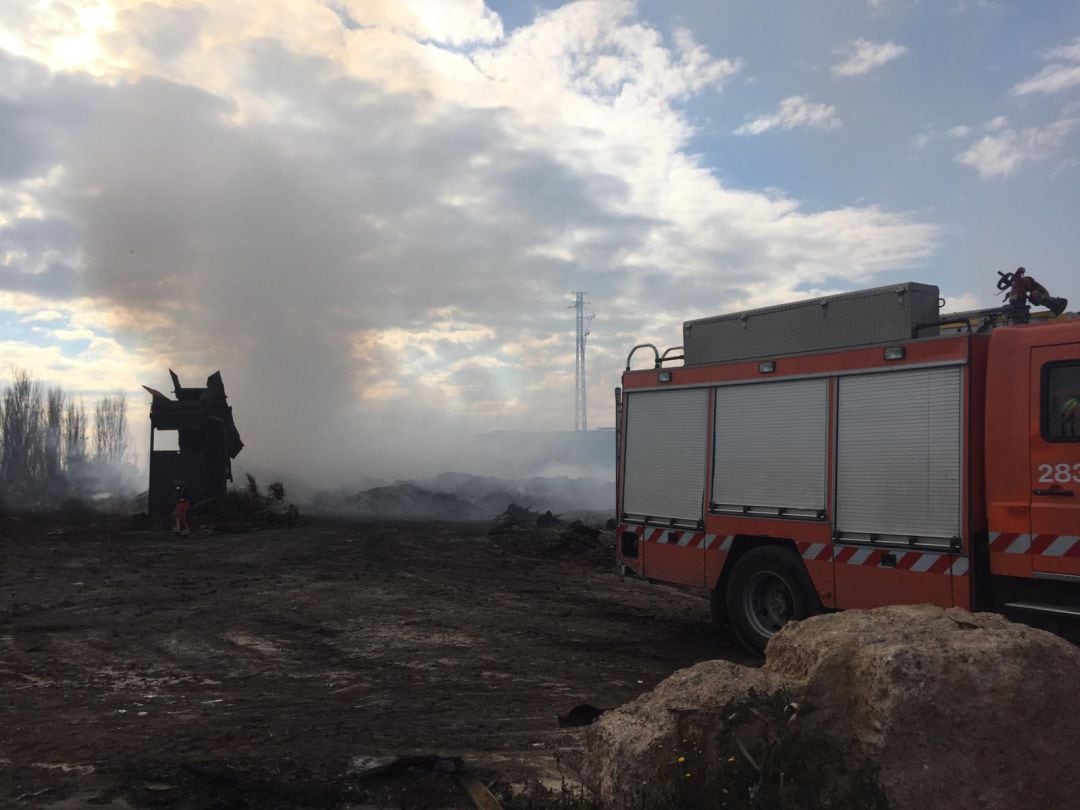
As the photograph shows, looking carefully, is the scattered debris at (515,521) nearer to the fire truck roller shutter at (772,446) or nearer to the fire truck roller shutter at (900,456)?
the fire truck roller shutter at (772,446)

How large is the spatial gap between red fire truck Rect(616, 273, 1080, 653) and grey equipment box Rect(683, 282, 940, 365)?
0.02m

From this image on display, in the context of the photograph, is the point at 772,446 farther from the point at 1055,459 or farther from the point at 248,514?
the point at 248,514

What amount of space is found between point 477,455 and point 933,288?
73.2 metres

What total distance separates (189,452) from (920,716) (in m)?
22.3

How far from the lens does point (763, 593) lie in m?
8.16

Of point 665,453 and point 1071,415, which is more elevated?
point 1071,415

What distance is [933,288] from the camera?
7477 millimetres

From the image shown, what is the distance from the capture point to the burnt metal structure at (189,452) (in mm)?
22438

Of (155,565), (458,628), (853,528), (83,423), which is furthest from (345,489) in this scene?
(853,528)

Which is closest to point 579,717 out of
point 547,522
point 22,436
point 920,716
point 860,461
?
point 920,716

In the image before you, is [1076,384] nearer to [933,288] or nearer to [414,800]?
[933,288]

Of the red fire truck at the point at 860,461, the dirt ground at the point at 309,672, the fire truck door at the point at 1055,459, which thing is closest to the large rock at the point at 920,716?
the dirt ground at the point at 309,672

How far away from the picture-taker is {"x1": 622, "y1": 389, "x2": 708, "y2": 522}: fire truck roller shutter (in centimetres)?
886

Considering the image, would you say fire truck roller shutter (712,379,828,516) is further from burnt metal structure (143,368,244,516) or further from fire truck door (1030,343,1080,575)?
burnt metal structure (143,368,244,516)
